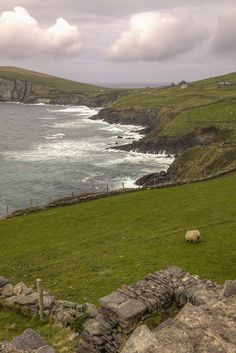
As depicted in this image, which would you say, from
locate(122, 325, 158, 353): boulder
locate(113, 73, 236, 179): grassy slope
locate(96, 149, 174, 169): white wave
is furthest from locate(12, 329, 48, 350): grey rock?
locate(96, 149, 174, 169): white wave

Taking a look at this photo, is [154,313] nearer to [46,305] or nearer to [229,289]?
[229,289]

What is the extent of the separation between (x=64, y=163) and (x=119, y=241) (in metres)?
67.6

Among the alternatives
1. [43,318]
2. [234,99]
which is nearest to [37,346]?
[43,318]

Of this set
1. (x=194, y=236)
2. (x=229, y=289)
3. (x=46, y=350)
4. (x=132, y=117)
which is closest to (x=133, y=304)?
(x=46, y=350)

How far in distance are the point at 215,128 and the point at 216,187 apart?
6174 cm

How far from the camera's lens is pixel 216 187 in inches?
1946

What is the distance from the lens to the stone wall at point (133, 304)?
52.3 feet

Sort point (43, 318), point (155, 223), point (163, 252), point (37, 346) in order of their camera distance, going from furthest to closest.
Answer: point (155, 223)
point (163, 252)
point (43, 318)
point (37, 346)

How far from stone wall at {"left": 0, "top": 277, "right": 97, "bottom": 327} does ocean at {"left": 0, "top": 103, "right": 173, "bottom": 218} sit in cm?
3224

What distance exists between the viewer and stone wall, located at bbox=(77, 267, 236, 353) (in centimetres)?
1594

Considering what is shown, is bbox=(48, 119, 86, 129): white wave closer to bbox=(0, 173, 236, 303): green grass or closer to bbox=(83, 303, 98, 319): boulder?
bbox=(0, 173, 236, 303): green grass

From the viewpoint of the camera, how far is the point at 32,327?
21.3 metres

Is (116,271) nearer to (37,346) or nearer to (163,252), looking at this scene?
(163,252)

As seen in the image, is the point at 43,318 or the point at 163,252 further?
the point at 163,252
